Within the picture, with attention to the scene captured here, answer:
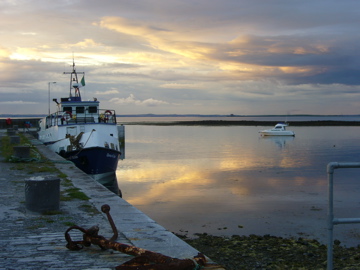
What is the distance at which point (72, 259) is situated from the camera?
5309 mm

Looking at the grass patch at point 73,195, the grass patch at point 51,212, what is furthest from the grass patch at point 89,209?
the grass patch at point 73,195

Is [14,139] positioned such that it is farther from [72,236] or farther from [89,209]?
[72,236]

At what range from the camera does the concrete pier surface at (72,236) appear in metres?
5.27

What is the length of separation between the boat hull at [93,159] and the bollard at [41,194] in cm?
1168

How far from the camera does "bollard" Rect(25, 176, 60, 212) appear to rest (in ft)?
25.7

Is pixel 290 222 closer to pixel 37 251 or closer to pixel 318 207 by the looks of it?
pixel 318 207

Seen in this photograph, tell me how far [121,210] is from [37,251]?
2781 millimetres

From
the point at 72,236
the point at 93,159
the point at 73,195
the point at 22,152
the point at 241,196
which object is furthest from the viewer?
the point at 93,159

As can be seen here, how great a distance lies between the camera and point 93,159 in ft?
64.8

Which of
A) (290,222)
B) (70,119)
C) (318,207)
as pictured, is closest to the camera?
(290,222)

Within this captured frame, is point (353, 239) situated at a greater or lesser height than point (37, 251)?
lesser

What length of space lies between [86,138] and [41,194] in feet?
41.8

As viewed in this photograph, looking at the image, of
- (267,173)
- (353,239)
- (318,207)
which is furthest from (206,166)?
(353,239)

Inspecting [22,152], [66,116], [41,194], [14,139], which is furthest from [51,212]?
[14,139]
